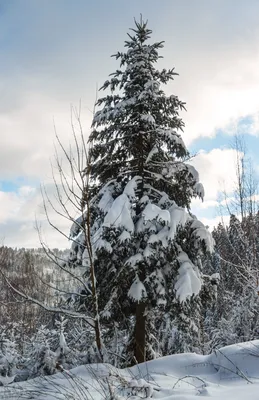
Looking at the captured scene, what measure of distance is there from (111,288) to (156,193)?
2.78m

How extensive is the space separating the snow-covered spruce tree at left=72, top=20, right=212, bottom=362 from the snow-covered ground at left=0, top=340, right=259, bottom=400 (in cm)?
250

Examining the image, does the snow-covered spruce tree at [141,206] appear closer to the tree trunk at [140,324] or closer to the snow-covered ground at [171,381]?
the tree trunk at [140,324]

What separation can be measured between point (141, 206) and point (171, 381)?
190 inches

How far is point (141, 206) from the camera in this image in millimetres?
8469

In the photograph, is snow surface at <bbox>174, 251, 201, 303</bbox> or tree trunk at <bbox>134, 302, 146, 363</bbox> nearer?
snow surface at <bbox>174, 251, 201, 303</bbox>

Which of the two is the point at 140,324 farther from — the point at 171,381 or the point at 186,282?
the point at 171,381

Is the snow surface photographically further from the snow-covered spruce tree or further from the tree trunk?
the tree trunk

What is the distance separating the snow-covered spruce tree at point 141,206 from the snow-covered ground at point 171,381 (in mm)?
2495

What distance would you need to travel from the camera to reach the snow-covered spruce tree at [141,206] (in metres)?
7.59

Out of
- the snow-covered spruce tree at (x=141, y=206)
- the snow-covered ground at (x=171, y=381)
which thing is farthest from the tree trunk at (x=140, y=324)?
the snow-covered ground at (x=171, y=381)

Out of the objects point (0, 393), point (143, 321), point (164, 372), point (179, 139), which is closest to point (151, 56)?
point (179, 139)

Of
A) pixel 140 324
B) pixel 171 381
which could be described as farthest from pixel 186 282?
pixel 171 381

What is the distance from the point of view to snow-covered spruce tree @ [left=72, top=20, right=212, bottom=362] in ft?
24.9

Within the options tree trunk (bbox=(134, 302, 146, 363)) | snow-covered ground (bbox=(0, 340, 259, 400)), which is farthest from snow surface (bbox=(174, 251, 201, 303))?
snow-covered ground (bbox=(0, 340, 259, 400))
